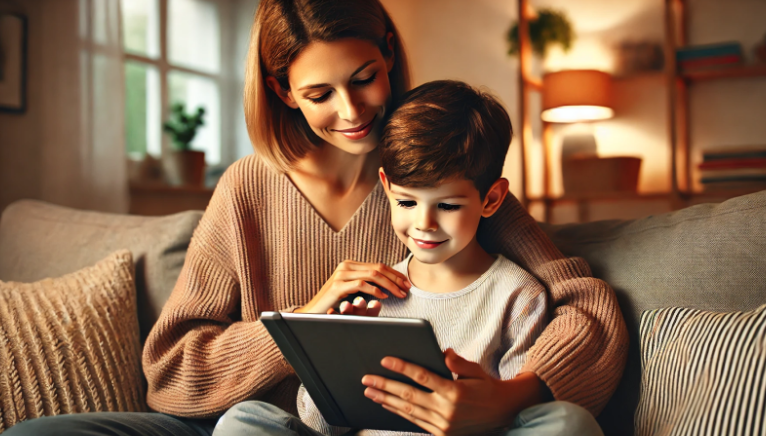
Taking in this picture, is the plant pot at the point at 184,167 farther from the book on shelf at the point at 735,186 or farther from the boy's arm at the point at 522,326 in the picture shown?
the book on shelf at the point at 735,186

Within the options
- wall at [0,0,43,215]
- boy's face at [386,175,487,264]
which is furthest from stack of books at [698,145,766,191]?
wall at [0,0,43,215]

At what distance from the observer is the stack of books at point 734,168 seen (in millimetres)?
2875

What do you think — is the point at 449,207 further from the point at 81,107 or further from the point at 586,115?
the point at 586,115

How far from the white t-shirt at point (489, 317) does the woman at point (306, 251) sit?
1.5 inches

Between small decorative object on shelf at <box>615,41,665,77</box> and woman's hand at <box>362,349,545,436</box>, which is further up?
small decorative object on shelf at <box>615,41,665,77</box>

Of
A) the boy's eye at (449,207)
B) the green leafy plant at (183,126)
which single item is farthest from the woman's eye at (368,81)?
the green leafy plant at (183,126)

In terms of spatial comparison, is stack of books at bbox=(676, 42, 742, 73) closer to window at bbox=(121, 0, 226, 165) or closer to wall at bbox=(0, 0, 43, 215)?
window at bbox=(121, 0, 226, 165)

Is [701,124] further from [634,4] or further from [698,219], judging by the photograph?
[698,219]

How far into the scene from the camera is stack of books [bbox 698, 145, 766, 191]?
288 cm

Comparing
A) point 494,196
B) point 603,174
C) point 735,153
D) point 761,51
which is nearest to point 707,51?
point 761,51

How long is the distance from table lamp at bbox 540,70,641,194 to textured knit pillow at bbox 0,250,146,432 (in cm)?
248

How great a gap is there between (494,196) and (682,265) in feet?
1.06

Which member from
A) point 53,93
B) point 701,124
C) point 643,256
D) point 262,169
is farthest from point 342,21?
point 701,124

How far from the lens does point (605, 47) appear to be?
3.65 m
